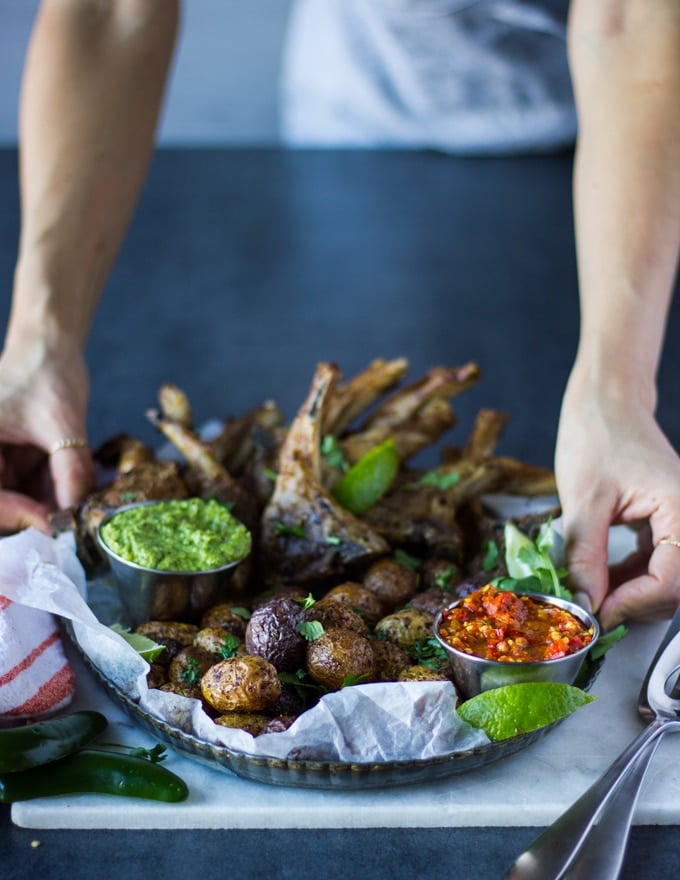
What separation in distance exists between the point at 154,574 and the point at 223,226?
3872mm

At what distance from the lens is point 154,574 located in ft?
6.49

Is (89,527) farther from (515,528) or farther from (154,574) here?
(515,528)

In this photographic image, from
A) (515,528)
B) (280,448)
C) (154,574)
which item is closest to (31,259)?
(280,448)

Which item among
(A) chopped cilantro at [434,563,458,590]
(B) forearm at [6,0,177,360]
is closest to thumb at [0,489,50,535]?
(B) forearm at [6,0,177,360]

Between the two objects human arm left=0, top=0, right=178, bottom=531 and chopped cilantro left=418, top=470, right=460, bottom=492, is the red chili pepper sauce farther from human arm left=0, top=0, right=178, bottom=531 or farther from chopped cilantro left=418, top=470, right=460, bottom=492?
human arm left=0, top=0, right=178, bottom=531

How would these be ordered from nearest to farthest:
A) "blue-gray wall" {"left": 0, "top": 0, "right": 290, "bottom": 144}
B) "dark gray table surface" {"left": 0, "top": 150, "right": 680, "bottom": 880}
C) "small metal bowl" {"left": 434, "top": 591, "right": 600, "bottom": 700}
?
"small metal bowl" {"left": 434, "top": 591, "right": 600, "bottom": 700} < "dark gray table surface" {"left": 0, "top": 150, "right": 680, "bottom": 880} < "blue-gray wall" {"left": 0, "top": 0, "right": 290, "bottom": 144}

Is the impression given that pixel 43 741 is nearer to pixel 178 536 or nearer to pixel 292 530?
pixel 178 536

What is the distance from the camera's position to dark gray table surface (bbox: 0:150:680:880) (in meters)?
4.11

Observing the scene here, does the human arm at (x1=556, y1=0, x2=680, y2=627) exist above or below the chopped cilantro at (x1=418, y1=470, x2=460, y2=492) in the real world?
above

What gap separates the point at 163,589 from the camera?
6.57 feet

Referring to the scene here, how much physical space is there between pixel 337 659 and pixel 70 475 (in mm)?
927

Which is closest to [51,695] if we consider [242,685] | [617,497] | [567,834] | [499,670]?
[242,685]

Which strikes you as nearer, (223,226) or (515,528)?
(515,528)

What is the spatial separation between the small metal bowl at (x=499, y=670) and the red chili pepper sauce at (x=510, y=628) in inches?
0.4
